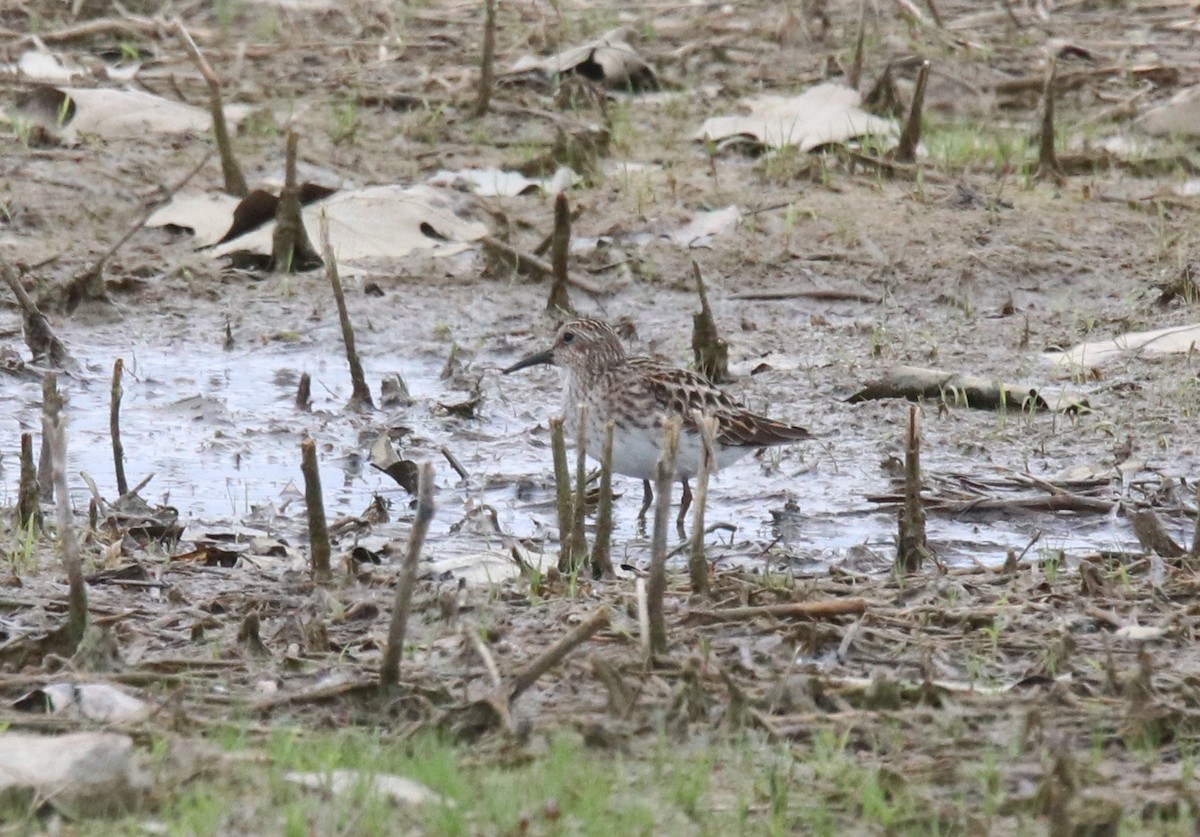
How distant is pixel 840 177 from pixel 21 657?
22.6ft


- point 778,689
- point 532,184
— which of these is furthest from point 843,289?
point 778,689

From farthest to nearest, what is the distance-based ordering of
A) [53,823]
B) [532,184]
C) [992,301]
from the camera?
1. [532,184]
2. [992,301]
3. [53,823]

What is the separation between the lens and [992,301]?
31.8 ft

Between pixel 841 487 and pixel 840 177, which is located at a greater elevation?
pixel 840 177

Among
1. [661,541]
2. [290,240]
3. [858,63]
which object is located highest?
[858,63]

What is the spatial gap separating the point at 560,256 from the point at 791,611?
170 inches

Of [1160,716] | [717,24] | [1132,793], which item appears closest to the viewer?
[1132,793]

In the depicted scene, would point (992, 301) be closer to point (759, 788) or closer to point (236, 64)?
point (236, 64)

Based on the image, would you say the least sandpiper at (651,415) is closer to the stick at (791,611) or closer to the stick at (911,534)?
the stick at (911,534)

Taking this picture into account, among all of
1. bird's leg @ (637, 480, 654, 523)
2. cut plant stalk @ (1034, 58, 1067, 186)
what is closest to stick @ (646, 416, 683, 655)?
bird's leg @ (637, 480, 654, 523)

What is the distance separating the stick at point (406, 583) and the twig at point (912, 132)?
671 cm

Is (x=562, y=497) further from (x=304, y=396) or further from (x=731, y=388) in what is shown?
(x=731, y=388)

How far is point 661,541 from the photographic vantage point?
457 cm

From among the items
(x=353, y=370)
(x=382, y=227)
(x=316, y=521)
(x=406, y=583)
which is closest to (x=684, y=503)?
(x=353, y=370)
